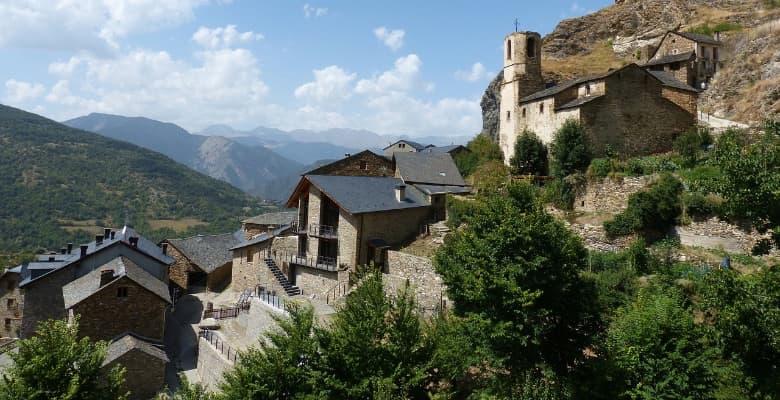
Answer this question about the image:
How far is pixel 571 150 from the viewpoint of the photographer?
28.5 m

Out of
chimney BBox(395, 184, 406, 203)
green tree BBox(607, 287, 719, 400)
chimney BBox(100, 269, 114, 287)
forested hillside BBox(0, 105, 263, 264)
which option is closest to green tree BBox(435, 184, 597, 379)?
green tree BBox(607, 287, 719, 400)

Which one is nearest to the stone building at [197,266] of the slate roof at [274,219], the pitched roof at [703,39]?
the slate roof at [274,219]

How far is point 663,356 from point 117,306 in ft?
94.0

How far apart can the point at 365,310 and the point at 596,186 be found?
16.1m

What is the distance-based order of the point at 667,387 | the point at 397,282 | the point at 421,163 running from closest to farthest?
the point at 667,387 → the point at 397,282 → the point at 421,163

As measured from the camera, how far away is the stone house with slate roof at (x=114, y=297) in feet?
85.4

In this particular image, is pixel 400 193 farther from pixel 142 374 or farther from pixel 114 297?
pixel 114 297

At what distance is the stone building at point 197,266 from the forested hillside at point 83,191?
7010cm

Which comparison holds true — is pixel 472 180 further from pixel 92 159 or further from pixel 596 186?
pixel 92 159

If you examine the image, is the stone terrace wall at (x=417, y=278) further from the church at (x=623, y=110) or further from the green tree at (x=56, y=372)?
the church at (x=623, y=110)

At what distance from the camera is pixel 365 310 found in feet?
55.1

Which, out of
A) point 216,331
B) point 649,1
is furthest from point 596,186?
point 649,1

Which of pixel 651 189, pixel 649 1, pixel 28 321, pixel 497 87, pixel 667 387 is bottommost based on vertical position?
pixel 28 321

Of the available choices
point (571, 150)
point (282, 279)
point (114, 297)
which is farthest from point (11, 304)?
point (571, 150)
